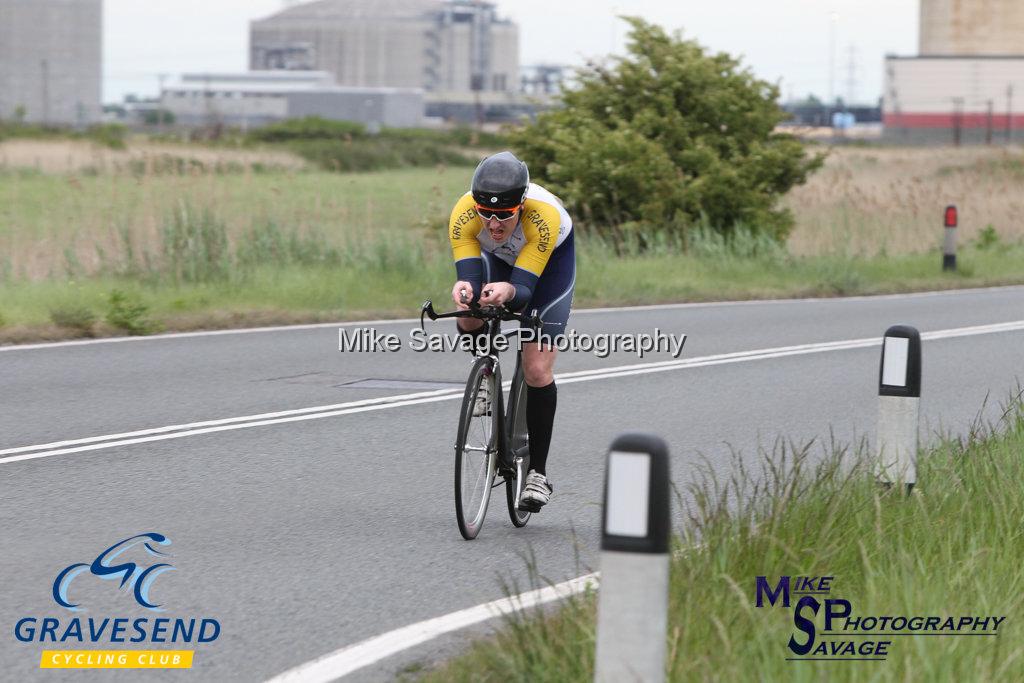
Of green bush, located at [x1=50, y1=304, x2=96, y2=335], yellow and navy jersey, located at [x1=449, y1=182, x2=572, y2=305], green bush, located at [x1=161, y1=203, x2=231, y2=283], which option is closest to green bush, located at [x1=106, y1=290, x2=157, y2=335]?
green bush, located at [x1=50, y1=304, x2=96, y2=335]

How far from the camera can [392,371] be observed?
1302 centimetres

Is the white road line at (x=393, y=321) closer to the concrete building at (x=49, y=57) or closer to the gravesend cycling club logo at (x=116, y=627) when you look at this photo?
the gravesend cycling club logo at (x=116, y=627)

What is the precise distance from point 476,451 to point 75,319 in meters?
8.80

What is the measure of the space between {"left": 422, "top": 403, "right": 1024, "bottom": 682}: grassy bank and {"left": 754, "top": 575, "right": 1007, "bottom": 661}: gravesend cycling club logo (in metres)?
0.03

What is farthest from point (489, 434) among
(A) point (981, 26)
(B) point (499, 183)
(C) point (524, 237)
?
(A) point (981, 26)

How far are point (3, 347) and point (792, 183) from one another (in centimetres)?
1611

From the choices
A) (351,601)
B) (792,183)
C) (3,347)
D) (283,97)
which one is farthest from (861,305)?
(283,97)

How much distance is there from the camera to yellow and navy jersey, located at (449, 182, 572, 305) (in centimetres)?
688

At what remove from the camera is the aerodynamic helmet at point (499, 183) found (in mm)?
6570

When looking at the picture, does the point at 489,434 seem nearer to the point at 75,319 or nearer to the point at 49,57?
the point at 75,319

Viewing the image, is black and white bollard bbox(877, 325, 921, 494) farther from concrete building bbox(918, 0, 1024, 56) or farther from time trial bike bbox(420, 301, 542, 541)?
concrete building bbox(918, 0, 1024, 56)

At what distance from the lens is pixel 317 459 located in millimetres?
9000

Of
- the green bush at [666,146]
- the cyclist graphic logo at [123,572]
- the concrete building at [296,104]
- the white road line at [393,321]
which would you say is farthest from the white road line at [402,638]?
the concrete building at [296,104]

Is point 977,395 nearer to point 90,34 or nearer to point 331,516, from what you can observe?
point 331,516
